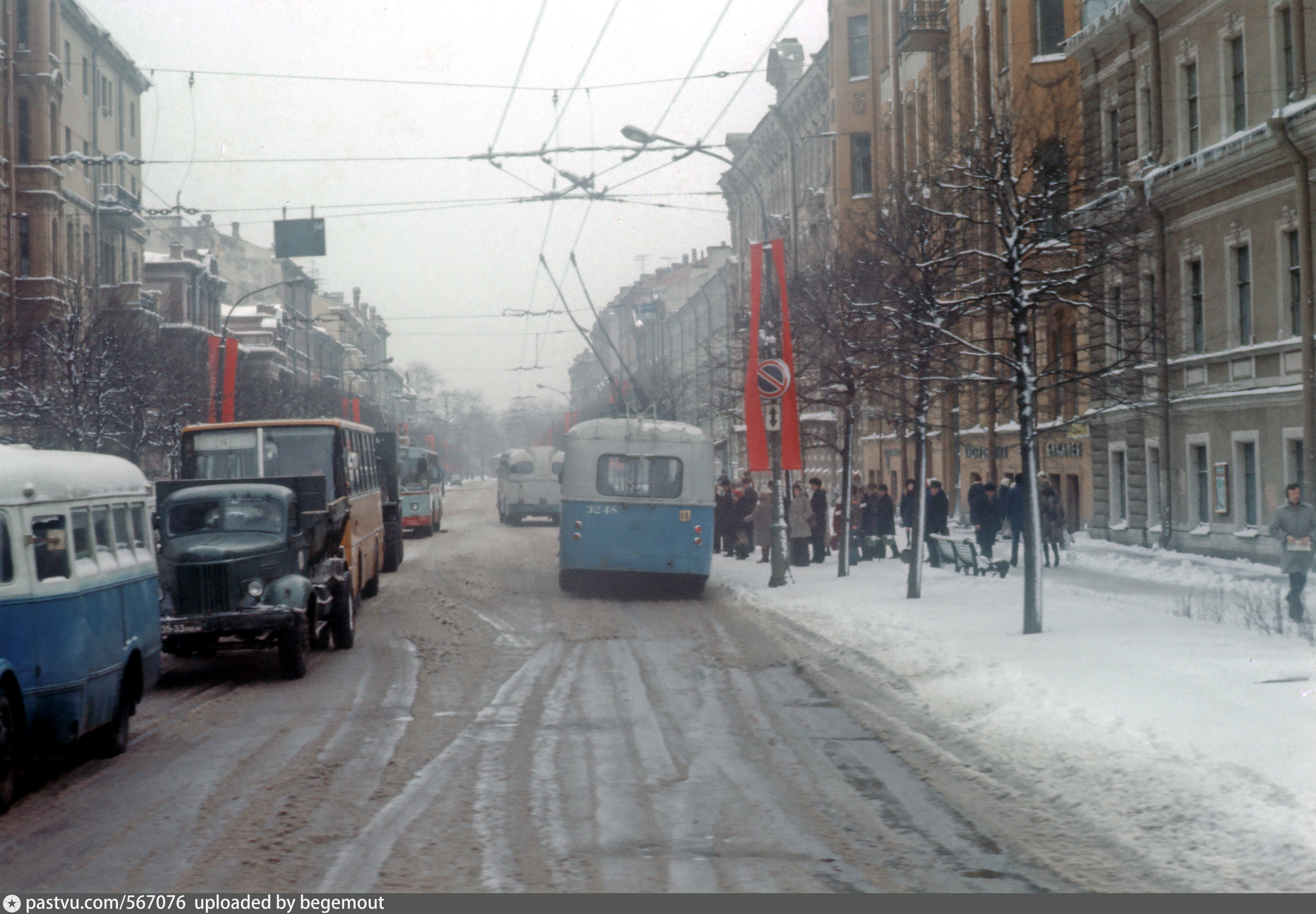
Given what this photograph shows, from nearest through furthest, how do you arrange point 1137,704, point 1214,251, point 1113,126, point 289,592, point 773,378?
point 1137,704, point 289,592, point 773,378, point 1214,251, point 1113,126

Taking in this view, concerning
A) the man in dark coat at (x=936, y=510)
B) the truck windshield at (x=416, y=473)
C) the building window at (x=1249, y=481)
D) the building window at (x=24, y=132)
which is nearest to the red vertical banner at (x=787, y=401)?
the man in dark coat at (x=936, y=510)

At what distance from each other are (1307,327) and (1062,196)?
1023 centimetres

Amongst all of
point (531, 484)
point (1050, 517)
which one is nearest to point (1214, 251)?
point (1050, 517)

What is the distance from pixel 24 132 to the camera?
47281 mm

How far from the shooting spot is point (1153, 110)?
98.5ft

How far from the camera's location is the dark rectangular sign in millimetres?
27281

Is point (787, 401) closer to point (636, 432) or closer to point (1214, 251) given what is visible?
point (636, 432)

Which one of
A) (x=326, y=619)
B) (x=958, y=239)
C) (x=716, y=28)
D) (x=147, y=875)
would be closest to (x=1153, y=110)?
(x=958, y=239)

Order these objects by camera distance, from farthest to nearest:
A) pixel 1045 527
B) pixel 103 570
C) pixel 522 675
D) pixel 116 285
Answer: pixel 116 285 < pixel 1045 527 < pixel 522 675 < pixel 103 570

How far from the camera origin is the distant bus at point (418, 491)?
47.2m

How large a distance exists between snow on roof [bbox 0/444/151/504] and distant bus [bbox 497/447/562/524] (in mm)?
45763

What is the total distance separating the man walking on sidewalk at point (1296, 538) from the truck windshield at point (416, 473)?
34.8 m

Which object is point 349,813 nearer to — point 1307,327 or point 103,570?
point 103,570

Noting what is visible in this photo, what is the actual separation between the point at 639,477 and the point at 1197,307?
42.0 feet
